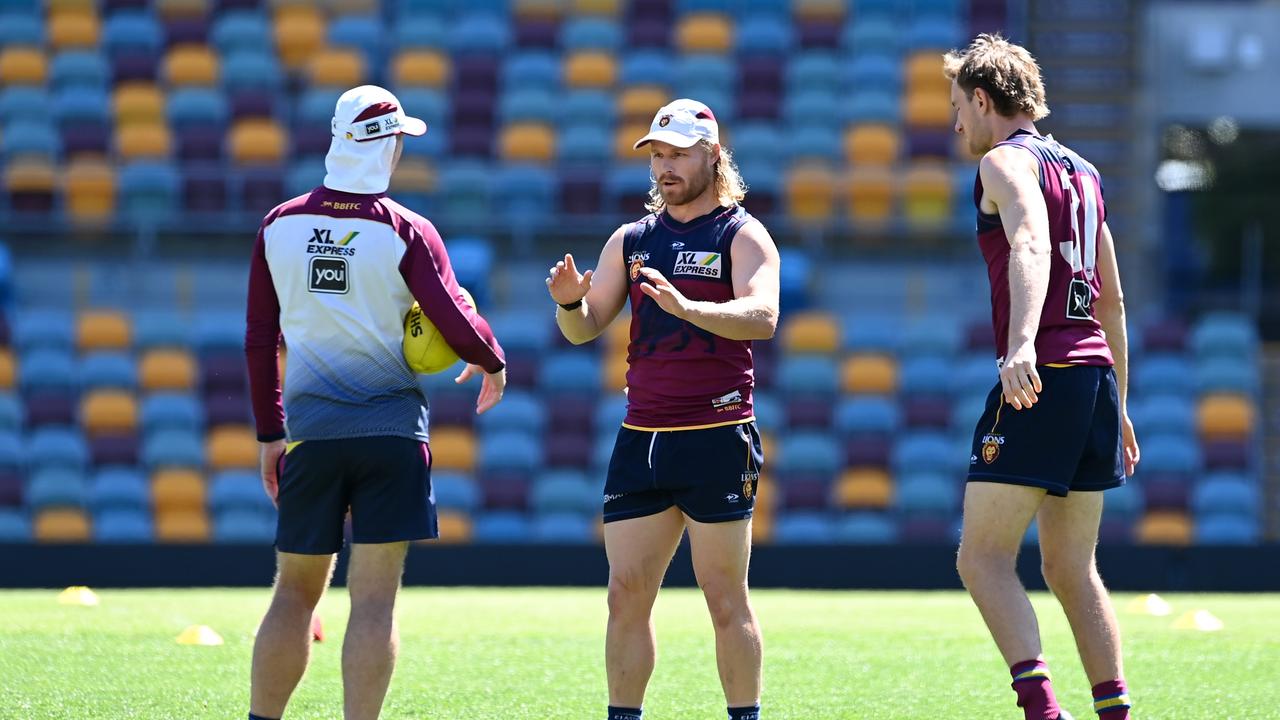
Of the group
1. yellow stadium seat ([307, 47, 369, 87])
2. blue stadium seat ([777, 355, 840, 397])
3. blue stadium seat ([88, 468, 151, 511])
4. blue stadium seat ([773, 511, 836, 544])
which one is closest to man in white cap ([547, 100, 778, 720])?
blue stadium seat ([773, 511, 836, 544])

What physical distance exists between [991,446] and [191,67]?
13703 mm

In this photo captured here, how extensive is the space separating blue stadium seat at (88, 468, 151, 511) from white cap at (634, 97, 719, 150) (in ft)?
35.3

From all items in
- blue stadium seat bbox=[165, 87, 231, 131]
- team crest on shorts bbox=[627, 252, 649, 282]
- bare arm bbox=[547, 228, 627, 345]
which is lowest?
bare arm bbox=[547, 228, 627, 345]

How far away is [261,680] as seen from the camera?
477 centimetres

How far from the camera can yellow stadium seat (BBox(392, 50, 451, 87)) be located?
55.3 ft

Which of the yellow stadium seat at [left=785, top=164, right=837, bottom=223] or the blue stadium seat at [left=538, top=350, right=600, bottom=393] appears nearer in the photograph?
the blue stadium seat at [left=538, top=350, right=600, bottom=393]

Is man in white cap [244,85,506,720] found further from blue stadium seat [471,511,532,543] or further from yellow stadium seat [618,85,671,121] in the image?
yellow stadium seat [618,85,671,121]

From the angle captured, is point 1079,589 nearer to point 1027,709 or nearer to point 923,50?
point 1027,709

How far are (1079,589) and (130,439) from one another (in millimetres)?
11815

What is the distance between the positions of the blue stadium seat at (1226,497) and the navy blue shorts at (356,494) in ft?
36.6

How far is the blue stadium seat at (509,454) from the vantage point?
49.1 ft

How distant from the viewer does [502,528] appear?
48.2 feet

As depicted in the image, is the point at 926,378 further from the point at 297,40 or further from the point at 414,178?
the point at 297,40

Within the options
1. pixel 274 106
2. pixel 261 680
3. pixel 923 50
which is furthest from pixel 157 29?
pixel 261 680
